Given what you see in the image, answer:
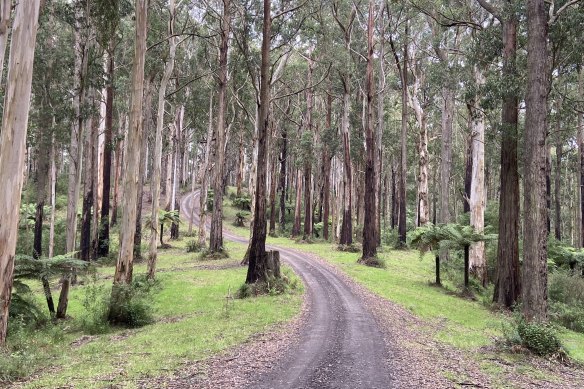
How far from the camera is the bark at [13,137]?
739 cm

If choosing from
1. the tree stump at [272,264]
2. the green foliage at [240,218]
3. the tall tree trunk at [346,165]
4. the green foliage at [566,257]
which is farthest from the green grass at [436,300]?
the green foliage at [240,218]

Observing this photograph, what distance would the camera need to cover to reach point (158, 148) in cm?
1619

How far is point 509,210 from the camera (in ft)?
43.3

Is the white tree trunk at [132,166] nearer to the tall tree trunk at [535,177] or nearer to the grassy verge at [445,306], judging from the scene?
the grassy verge at [445,306]

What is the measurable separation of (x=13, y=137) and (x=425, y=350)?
27.2ft

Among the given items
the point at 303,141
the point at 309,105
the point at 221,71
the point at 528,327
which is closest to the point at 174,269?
the point at 221,71

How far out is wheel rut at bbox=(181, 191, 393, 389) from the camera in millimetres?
6035

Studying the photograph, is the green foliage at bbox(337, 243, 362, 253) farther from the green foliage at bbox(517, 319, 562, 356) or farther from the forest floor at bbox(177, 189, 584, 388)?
the green foliage at bbox(517, 319, 562, 356)

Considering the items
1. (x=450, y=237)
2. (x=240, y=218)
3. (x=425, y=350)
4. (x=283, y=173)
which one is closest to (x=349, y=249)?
(x=450, y=237)

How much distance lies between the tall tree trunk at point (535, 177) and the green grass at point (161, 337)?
519 centimetres

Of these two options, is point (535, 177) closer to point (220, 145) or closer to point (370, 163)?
point (370, 163)

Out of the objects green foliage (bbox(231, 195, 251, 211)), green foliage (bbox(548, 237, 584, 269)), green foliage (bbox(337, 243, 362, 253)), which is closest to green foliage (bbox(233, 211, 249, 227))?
green foliage (bbox(231, 195, 251, 211))

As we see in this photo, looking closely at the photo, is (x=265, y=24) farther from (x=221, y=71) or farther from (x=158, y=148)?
(x=221, y=71)

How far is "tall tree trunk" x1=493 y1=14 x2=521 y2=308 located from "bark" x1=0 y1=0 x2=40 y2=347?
1237 centimetres
